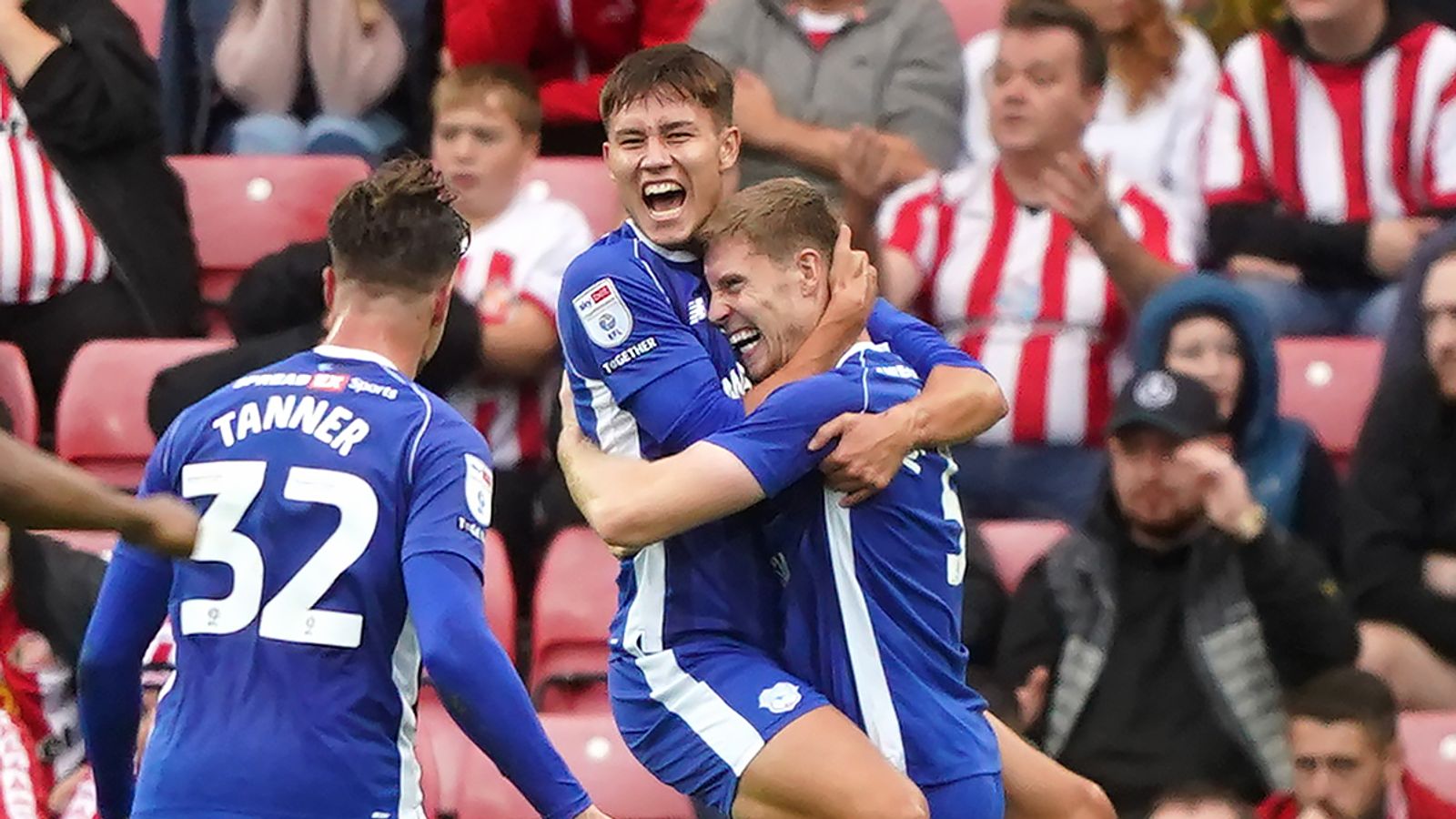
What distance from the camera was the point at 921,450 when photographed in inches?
197

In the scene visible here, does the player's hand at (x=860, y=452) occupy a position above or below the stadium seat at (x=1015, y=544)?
above

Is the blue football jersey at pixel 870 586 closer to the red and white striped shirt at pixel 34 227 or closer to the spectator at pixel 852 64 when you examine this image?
the spectator at pixel 852 64

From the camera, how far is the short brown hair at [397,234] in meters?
4.74

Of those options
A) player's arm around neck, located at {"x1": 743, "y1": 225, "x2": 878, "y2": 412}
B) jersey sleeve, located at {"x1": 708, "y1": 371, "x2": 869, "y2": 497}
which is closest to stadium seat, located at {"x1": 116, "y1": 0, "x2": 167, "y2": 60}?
player's arm around neck, located at {"x1": 743, "y1": 225, "x2": 878, "y2": 412}

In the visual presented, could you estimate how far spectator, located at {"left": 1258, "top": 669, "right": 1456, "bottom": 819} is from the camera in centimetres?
614

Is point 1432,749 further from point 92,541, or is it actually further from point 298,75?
point 298,75

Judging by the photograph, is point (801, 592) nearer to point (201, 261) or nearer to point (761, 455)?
point (761, 455)

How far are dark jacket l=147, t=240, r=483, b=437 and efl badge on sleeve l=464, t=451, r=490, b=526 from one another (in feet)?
7.38

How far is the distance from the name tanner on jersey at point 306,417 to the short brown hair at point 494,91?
3309 mm

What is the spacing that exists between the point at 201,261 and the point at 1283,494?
3.30 metres

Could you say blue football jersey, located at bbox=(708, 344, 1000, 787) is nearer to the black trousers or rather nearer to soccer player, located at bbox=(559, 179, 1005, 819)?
soccer player, located at bbox=(559, 179, 1005, 819)

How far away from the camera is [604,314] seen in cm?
498

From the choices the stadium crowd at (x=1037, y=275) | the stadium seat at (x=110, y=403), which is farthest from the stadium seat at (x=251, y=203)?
the stadium seat at (x=110, y=403)

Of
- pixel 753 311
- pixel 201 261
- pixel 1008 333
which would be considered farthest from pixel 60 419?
pixel 753 311
